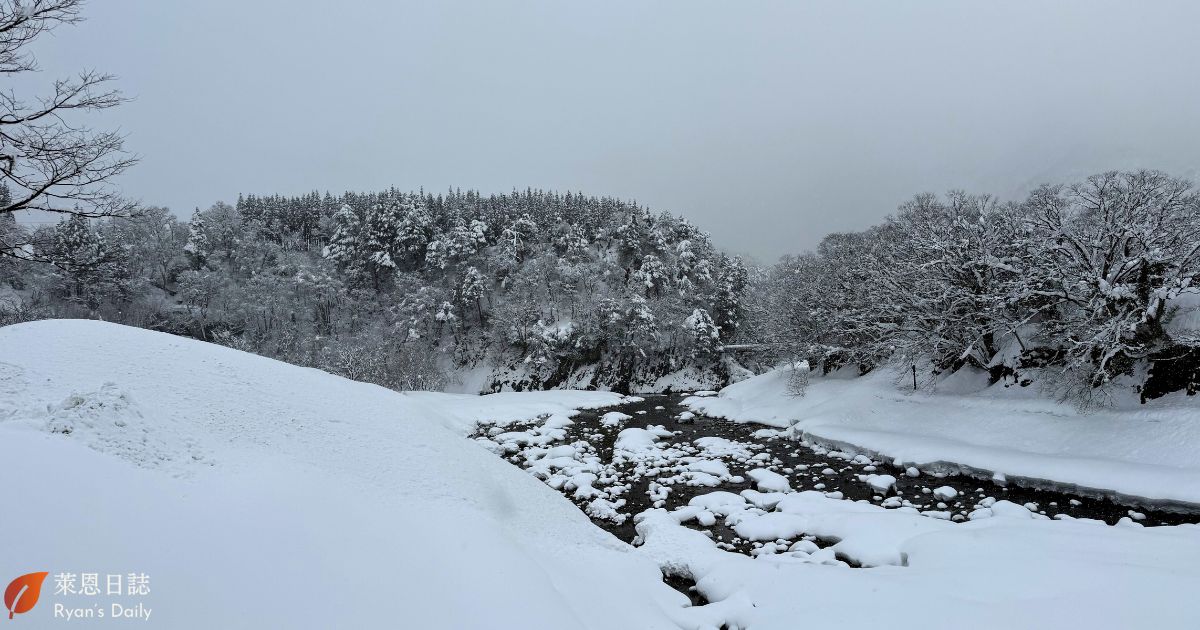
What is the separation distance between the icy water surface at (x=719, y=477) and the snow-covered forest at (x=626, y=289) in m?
5.14

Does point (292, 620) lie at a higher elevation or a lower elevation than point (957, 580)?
higher

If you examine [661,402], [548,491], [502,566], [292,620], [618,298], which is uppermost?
[618,298]

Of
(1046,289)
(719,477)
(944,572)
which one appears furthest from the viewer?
(1046,289)

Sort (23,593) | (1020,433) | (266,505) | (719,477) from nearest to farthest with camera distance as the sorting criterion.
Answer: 1. (23,593)
2. (266,505)
3. (719,477)
4. (1020,433)

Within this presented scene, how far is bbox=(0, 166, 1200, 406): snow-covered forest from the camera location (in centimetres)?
1462

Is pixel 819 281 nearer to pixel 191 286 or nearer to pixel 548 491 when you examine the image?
pixel 548 491

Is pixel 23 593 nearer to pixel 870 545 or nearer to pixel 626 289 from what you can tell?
pixel 870 545

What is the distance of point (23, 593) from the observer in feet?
9.65

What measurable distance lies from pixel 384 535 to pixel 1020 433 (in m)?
19.7

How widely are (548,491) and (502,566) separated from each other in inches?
192

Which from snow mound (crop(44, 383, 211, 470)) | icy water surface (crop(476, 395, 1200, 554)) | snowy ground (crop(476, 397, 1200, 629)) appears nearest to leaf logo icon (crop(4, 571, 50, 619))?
snow mound (crop(44, 383, 211, 470))

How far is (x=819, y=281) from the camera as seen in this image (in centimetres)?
2883

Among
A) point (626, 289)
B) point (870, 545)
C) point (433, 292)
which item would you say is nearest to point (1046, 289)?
point (870, 545)

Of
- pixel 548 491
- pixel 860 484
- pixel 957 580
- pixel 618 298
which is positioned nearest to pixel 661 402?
pixel 618 298
